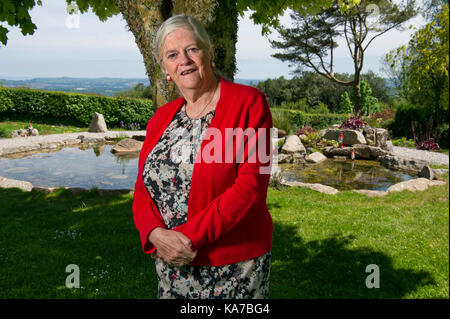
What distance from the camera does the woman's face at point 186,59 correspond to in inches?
75.4

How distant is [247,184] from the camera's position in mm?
1747

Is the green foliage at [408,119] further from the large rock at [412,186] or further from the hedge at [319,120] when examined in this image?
the large rock at [412,186]

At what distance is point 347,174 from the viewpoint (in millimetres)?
9984

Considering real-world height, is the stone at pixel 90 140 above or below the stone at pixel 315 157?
above

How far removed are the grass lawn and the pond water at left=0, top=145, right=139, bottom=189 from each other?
2242 mm

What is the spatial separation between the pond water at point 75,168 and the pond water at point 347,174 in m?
4.42

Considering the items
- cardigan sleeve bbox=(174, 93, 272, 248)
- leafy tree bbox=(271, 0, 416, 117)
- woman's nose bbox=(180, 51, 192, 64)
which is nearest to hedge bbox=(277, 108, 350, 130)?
leafy tree bbox=(271, 0, 416, 117)

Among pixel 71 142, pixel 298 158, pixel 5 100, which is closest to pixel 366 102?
pixel 298 158

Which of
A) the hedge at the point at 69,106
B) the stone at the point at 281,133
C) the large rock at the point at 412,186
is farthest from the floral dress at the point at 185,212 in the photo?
the hedge at the point at 69,106

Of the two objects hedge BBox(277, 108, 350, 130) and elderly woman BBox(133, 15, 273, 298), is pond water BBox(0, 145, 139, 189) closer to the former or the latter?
elderly woman BBox(133, 15, 273, 298)

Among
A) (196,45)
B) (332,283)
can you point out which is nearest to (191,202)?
(196,45)

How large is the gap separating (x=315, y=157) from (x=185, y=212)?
34.3ft
